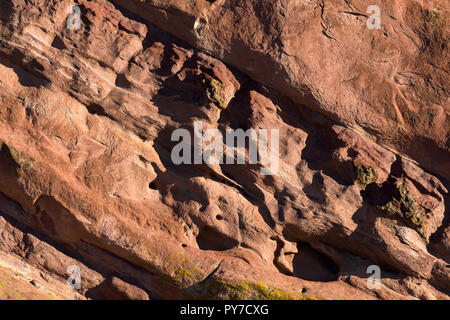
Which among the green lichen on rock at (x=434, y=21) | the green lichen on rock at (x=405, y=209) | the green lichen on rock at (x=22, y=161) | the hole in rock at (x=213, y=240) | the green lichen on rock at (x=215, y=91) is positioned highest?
the green lichen on rock at (x=434, y=21)

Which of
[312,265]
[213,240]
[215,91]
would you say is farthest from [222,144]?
[312,265]

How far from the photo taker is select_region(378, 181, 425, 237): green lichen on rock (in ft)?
35.3

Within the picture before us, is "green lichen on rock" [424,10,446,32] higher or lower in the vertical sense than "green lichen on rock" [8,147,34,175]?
higher

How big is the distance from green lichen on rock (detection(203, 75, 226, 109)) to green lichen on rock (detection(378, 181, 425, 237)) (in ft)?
13.5

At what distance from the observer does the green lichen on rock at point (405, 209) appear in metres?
10.8

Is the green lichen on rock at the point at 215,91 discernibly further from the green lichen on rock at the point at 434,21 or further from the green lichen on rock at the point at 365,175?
the green lichen on rock at the point at 434,21

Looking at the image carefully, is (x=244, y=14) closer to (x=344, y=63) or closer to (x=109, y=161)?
(x=344, y=63)

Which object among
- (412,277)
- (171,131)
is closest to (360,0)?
(171,131)

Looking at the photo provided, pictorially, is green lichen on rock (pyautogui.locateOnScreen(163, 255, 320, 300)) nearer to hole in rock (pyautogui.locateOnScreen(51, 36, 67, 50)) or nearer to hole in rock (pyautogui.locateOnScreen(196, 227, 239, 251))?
hole in rock (pyautogui.locateOnScreen(196, 227, 239, 251))

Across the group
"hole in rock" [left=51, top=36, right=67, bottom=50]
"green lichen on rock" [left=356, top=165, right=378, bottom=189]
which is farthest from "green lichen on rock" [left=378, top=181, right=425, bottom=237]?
"hole in rock" [left=51, top=36, right=67, bottom=50]

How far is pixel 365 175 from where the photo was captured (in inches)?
432

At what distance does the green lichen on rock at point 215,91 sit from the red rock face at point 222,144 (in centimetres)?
4

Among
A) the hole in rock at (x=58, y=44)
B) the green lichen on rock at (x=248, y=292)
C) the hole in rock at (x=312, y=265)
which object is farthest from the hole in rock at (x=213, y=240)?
the hole in rock at (x=58, y=44)

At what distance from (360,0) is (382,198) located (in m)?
4.44
